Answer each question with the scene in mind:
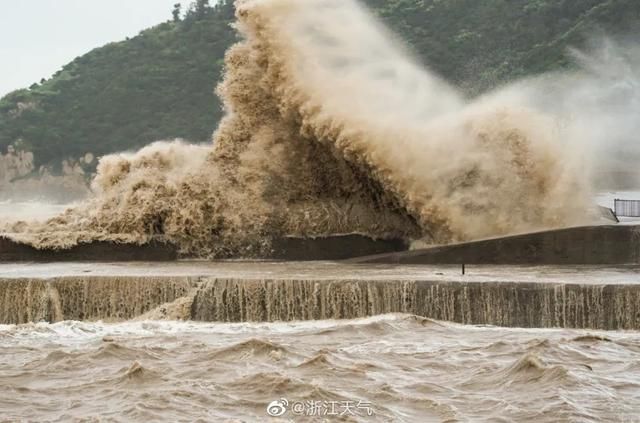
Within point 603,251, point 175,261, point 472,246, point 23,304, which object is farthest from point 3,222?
point 603,251

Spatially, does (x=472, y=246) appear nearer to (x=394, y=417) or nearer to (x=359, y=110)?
(x=359, y=110)

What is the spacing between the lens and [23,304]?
15.6 m

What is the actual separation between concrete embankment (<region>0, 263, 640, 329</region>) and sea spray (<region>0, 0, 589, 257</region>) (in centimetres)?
273

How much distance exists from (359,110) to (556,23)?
4497 cm

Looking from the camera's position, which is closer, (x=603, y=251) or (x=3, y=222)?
(x=603, y=251)

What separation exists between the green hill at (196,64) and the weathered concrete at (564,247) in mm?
34915

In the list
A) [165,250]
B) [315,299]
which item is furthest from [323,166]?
[315,299]

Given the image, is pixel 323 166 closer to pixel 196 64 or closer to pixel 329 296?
pixel 329 296

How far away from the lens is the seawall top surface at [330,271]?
15.4 m

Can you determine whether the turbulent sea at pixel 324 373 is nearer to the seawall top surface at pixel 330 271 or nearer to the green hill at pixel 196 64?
the seawall top surface at pixel 330 271

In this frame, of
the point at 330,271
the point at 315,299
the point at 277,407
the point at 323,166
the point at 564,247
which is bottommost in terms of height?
the point at 277,407

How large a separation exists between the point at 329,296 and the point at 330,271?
5.83 ft

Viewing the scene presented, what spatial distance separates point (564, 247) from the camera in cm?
1761

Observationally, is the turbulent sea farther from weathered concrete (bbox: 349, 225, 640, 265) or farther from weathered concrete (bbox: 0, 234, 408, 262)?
weathered concrete (bbox: 0, 234, 408, 262)
